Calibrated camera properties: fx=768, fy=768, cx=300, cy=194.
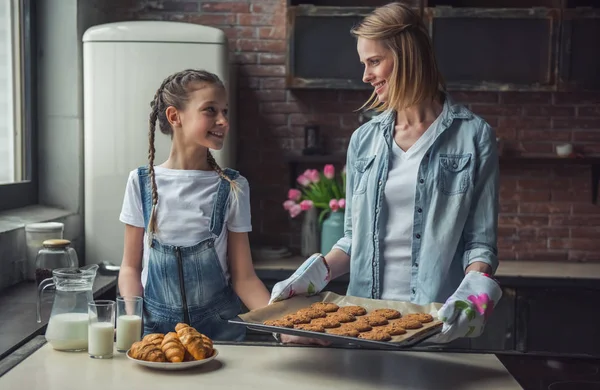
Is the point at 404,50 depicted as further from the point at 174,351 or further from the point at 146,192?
the point at 174,351

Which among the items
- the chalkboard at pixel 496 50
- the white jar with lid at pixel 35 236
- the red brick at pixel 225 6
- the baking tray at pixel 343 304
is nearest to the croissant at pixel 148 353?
the baking tray at pixel 343 304

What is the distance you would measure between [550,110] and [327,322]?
2726 mm

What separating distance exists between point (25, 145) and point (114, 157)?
1.40 ft

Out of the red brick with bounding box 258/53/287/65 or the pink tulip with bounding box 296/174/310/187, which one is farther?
the red brick with bounding box 258/53/287/65

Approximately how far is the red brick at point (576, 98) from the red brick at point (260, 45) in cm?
143

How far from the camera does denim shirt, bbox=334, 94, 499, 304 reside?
193 centimetres

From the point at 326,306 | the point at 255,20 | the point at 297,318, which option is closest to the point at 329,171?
the point at 255,20

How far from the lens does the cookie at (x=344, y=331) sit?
1.51 m

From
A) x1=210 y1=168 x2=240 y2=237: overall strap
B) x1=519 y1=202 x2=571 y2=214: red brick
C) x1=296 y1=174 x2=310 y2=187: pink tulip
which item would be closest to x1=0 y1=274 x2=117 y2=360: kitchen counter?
x1=210 y1=168 x2=240 y2=237: overall strap

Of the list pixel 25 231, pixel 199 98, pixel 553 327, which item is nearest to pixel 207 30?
pixel 25 231

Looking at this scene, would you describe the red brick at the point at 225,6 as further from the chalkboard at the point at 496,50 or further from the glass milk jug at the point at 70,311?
the glass milk jug at the point at 70,311

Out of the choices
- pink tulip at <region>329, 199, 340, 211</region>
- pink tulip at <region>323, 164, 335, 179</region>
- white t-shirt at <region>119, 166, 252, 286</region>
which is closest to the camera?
white t-shirt at <region>119, 166, 252, 286</region>

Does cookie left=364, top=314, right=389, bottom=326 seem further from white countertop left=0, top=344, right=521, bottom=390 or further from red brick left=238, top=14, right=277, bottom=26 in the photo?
red brick left=238, top=14, right=277, bottom=26

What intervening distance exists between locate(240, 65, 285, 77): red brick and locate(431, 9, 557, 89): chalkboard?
83cm
